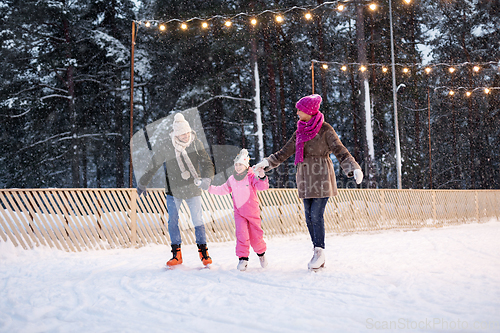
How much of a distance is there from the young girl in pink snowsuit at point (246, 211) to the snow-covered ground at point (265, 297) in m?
0.21

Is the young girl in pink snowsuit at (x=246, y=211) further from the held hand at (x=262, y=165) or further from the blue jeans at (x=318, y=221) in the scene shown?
the blue jeans at (x=318, y=221)

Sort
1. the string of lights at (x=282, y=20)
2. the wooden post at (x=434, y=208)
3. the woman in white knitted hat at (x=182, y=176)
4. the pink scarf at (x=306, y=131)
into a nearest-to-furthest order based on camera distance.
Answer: the pink scarf at (x=306, y=131)
the woman in white knitted hat at (x=182, y=176)
the string of lights at (x=282, y=20)
the wooden post at (x=434, y=208)

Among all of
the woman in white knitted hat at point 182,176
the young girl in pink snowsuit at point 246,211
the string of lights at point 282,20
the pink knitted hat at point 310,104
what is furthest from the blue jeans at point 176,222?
the string of lights at point 282,20

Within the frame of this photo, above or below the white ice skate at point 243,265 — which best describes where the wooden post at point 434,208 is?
below

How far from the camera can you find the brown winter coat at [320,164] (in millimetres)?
3686

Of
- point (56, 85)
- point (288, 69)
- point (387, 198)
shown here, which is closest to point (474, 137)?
point (288, 69)

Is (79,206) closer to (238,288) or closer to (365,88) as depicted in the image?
(238,288)

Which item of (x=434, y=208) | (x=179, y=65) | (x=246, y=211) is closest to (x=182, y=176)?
(x=246, y=211)

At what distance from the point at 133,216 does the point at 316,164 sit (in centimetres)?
420

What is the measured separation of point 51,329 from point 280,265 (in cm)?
252

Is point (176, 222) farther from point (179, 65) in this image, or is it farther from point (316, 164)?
point (179, 65)

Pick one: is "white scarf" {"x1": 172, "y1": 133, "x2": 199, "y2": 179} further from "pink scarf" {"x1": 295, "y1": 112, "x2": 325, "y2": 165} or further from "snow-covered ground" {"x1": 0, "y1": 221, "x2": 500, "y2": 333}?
"pink scarf" {"x1": 295, "y1": 112, "x2": 325, "y2": 165}

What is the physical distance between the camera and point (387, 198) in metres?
11.8

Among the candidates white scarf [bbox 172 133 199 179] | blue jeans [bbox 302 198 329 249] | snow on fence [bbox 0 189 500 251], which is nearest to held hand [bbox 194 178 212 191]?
white scarf [bbox 172 133 199 179]
